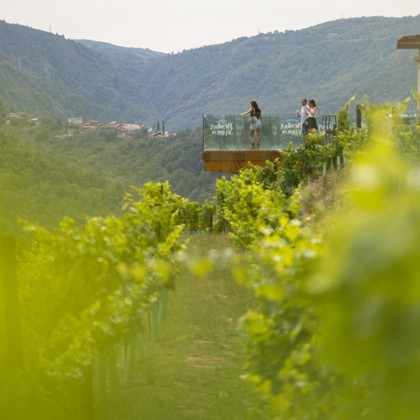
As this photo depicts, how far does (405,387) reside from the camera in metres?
1.57

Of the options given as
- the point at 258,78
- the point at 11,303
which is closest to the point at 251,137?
the point at 11,303

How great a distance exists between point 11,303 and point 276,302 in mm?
3480

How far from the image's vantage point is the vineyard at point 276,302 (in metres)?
1.41

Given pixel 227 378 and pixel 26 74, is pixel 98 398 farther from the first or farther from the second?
pixel 26 74

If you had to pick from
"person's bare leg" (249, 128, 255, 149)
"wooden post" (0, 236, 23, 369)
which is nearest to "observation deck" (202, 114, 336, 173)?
"person's bare leg" (249, 128, 255, 149)

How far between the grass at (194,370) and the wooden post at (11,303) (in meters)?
1.38

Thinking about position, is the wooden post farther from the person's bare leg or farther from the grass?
the person's bare leg

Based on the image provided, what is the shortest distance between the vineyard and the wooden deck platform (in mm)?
18786

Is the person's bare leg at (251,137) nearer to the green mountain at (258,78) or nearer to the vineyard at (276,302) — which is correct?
the vineyard at (276,302)

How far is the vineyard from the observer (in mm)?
1409

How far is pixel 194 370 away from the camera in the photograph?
1064 cm

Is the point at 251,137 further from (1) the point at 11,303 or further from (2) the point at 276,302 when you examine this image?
(2) the point at 276,302

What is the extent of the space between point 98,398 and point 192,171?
91.2 m

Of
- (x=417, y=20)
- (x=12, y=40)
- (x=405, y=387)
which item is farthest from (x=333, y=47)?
(x=405, y=387)
